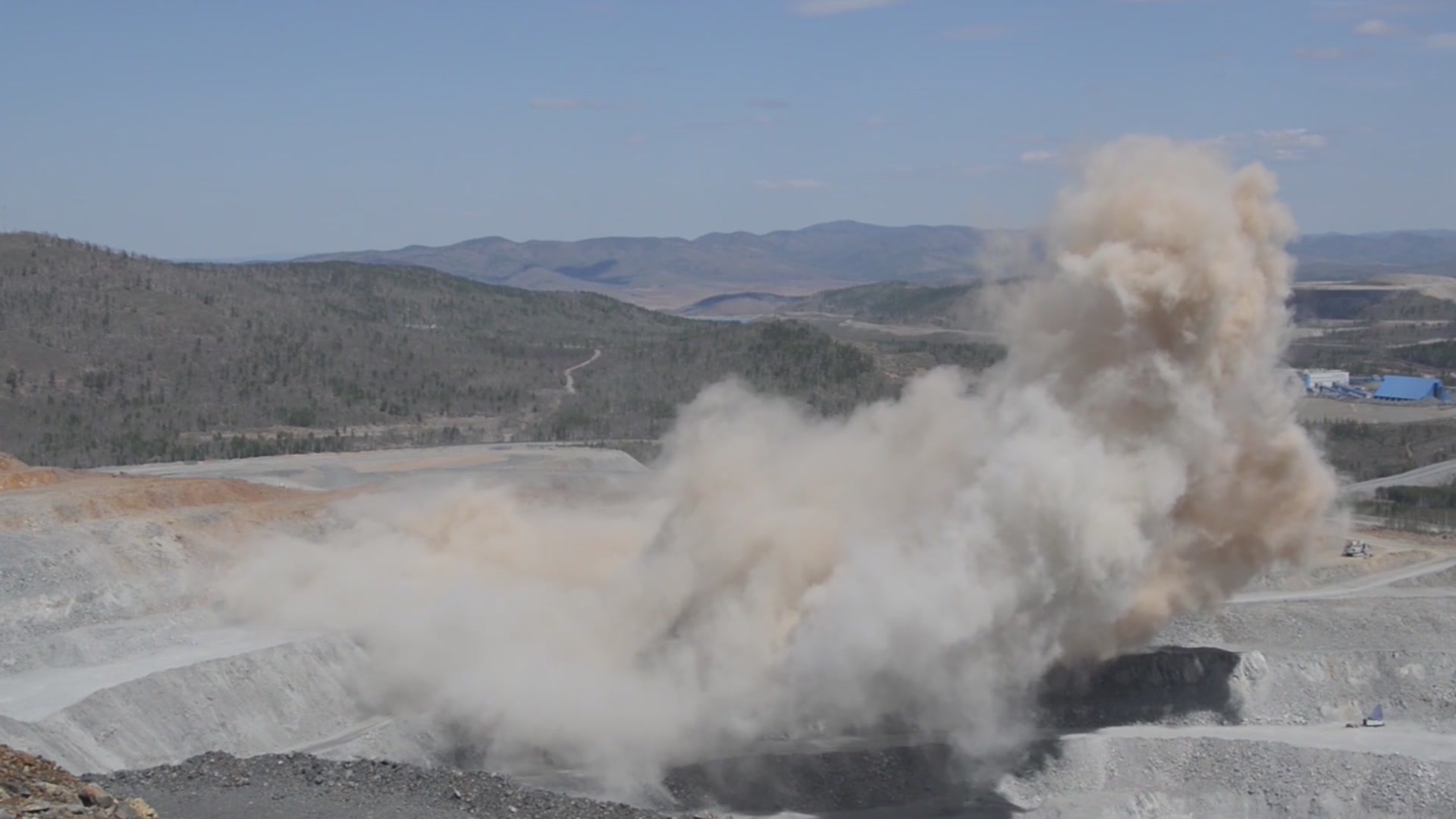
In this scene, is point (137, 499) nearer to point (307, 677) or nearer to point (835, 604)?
point (307, 677)

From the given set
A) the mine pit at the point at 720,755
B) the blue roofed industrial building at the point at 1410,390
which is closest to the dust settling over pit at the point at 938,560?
the mine pit at the point at 720,755

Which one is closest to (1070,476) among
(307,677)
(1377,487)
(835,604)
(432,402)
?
(835,604)

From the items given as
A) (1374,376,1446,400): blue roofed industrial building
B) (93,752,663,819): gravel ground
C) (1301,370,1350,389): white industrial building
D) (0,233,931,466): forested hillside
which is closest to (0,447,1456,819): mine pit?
(93,752,663,819): gravel ground

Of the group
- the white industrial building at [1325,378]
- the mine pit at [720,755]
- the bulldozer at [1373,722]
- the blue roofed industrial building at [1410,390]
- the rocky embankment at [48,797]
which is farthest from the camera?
the white industrial building at [1325,378]

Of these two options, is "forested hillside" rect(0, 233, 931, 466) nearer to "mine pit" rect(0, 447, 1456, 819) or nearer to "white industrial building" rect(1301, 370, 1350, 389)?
"white industrial building" rect(1301, 370, 1350, 389)

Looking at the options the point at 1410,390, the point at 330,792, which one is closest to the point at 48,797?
the point at 330,792

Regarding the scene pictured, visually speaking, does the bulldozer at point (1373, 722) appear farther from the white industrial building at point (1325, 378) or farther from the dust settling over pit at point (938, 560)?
the white industrial building at point (1325, 378)
